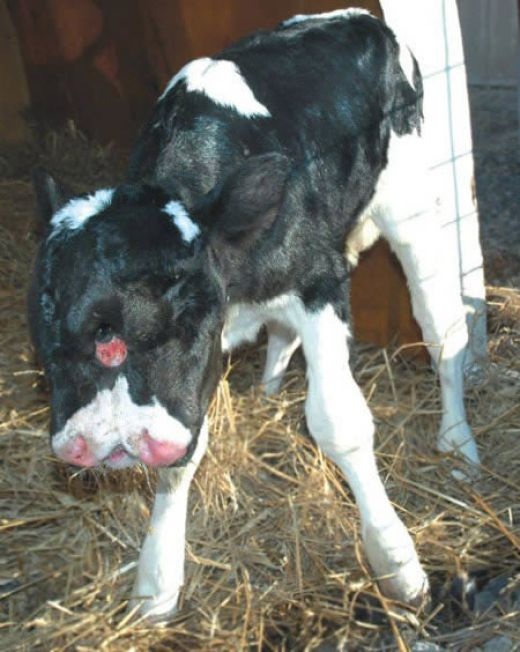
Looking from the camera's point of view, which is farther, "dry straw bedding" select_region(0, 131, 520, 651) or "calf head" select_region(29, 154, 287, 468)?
"dry straw bedding" select_region(0, 131, 520, 651)

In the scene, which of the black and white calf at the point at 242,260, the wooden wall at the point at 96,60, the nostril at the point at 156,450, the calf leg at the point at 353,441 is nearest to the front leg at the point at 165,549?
the black and white calf at the point at 242,260

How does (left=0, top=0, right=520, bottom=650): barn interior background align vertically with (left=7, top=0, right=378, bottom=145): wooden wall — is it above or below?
below

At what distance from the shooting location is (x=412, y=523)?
516cm

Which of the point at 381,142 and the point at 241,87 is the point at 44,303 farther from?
the point at 381,142

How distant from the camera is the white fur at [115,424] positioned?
365 cm

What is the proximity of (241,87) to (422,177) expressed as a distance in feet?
3.72

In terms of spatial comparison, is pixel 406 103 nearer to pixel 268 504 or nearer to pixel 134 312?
pixel 268 504

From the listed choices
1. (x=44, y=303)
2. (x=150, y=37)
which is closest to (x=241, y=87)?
(x=44, y=303)

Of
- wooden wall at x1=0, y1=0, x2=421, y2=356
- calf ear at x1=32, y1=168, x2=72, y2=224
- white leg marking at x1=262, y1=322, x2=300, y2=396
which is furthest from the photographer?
wooden wall at x1=0, y1=0, x2=421, y2=356

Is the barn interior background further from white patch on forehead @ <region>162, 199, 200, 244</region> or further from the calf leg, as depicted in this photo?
white patch on forehead @ <region>162, 199, 200, 244</region>

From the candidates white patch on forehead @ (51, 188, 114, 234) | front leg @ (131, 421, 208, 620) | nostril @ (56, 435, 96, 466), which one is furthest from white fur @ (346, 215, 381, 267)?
nostril @ (56, 435, 96, 466)

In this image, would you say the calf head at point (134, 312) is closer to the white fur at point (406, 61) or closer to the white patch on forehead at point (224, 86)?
the white patch on forehead at point (224, 86)

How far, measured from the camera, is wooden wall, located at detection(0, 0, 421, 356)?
6.35m

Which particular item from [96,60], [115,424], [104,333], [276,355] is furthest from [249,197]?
[96,60]
